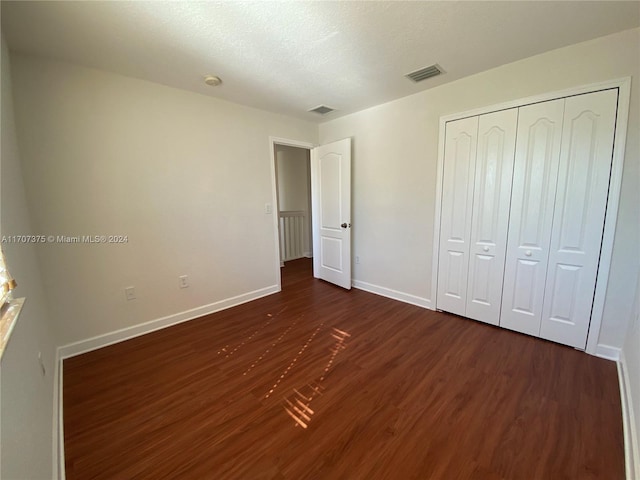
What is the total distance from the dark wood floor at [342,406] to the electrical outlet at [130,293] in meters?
0.41

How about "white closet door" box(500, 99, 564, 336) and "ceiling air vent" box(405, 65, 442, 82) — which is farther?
"ceiling air vent" box(405, 65, 442, 82)

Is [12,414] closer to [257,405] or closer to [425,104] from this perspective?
[257,405]

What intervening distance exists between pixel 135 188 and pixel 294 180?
11.6 ft

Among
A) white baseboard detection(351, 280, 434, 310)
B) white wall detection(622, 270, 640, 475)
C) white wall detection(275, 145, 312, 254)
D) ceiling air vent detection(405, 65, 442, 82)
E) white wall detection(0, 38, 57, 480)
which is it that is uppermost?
ceiling air vent detection(405, 65, 442, 82)

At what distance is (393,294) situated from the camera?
3381 millimetres

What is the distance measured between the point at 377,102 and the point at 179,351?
3.35 m

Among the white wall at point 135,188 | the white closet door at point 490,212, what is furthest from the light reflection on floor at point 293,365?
the white closet door at point 490,212

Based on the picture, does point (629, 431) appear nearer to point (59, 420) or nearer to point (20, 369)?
point (20, 369)

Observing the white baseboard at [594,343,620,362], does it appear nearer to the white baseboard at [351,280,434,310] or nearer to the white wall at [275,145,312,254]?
the white baseboard at [351,280,434,310]

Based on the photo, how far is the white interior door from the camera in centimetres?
357

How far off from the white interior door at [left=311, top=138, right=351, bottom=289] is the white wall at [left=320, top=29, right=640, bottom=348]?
17cm

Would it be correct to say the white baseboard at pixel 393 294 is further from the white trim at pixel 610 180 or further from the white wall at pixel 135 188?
the white wall at pixel 135 188

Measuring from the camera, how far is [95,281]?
2.33 m

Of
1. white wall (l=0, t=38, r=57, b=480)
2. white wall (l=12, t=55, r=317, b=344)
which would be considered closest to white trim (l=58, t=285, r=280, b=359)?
white wall (l=12, t=55, r=317, b=344)
